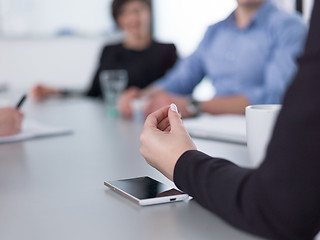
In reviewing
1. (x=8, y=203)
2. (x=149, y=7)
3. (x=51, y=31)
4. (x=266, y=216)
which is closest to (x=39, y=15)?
(x=51, y=31)

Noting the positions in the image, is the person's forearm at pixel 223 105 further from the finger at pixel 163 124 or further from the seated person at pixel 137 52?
the seated person at pixel 137 52

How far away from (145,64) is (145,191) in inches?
91.4

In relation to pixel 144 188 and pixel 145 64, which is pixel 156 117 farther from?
pixel 145 64

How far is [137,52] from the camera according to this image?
122 inches

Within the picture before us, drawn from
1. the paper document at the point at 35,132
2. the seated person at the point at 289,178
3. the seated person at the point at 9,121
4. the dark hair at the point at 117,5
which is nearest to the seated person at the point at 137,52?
the dark hair at the point at 117,5

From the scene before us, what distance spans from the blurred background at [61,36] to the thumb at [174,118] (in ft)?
10.9

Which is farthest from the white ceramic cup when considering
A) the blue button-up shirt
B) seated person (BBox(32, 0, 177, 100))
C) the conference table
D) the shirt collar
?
seated person (BBox(32, 0, 177, 100))

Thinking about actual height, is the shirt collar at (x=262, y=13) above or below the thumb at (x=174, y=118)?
above

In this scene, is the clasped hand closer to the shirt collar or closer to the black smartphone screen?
the black smartphone screen

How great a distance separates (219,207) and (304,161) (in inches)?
5.9

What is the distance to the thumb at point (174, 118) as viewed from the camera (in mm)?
760

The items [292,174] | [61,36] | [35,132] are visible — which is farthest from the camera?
[61,36]

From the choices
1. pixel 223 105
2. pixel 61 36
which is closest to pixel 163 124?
pixel 223 105

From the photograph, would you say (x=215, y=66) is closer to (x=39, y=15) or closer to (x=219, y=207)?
(x=219, y=207)
